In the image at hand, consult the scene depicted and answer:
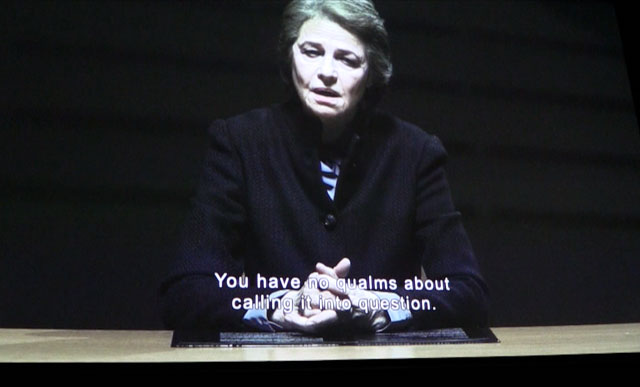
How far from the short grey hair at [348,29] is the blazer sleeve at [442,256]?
0.89 feet

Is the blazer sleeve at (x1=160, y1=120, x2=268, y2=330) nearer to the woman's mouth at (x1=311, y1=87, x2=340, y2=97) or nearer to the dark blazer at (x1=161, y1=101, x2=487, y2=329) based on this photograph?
the dark blazer at (x1=161, y1=101, x2=487, y2=329)

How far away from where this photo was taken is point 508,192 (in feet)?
6.54

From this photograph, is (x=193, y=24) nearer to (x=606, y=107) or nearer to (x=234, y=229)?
(x=234, y=229)

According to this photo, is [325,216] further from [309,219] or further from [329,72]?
[329,72]

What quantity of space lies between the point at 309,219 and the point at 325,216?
5cm

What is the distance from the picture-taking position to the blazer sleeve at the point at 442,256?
1.75 metres

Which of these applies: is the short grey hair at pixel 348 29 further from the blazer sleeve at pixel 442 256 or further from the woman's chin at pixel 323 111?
the blazer sleeve at pixel 442 256

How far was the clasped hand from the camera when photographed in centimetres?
167

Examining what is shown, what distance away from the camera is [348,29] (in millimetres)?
1955

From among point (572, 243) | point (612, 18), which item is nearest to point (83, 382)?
point (572, 243)

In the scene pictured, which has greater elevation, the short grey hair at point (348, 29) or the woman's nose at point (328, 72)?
the short grey hair at point (348, 29)

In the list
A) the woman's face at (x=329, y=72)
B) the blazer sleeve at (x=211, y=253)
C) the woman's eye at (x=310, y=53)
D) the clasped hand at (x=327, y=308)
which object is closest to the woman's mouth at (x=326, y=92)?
the woman's face at (x=329, y=72)

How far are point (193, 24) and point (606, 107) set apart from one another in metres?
1.40

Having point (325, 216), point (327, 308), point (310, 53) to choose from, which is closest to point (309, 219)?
point (325, 216)
